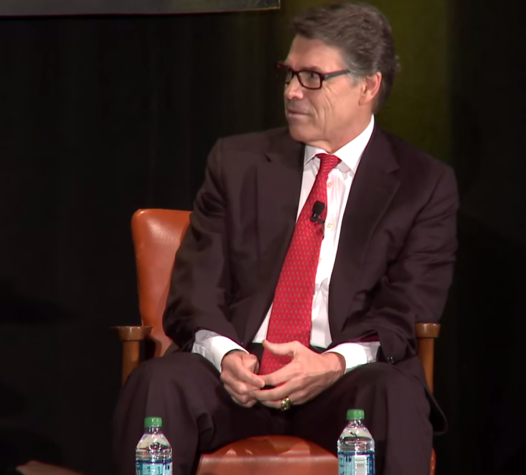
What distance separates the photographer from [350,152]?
2.72 metres

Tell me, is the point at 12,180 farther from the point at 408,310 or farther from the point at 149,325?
the point at 408,310

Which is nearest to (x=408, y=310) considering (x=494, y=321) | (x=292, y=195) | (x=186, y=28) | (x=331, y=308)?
(x=331, y=308)

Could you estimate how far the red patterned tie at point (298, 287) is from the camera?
8.22 feet

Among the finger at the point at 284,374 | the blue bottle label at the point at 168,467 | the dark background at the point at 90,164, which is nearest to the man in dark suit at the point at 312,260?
the finger at the point at 284,374

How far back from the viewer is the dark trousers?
216 centimetres

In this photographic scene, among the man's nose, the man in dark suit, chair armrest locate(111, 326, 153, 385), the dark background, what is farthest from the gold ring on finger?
the dark background

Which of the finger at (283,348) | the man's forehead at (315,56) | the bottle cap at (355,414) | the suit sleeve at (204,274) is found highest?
the man's forehead at (315,56)

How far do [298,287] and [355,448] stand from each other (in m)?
0.55

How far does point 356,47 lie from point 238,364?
0.94 m

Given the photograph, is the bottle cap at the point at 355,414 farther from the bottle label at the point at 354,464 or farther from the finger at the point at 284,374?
the finger at the point at 284,374

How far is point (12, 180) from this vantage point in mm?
3607

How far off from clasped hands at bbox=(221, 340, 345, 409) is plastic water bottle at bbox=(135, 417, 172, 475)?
22cm

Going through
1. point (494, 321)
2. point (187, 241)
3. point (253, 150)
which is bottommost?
point (494, 321)

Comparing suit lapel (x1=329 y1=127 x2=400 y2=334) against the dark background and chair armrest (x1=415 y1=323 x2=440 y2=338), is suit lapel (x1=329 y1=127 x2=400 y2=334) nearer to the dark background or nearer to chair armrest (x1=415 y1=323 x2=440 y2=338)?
chair armrest (x1=415 y1=323 x2=440 y2=338)
